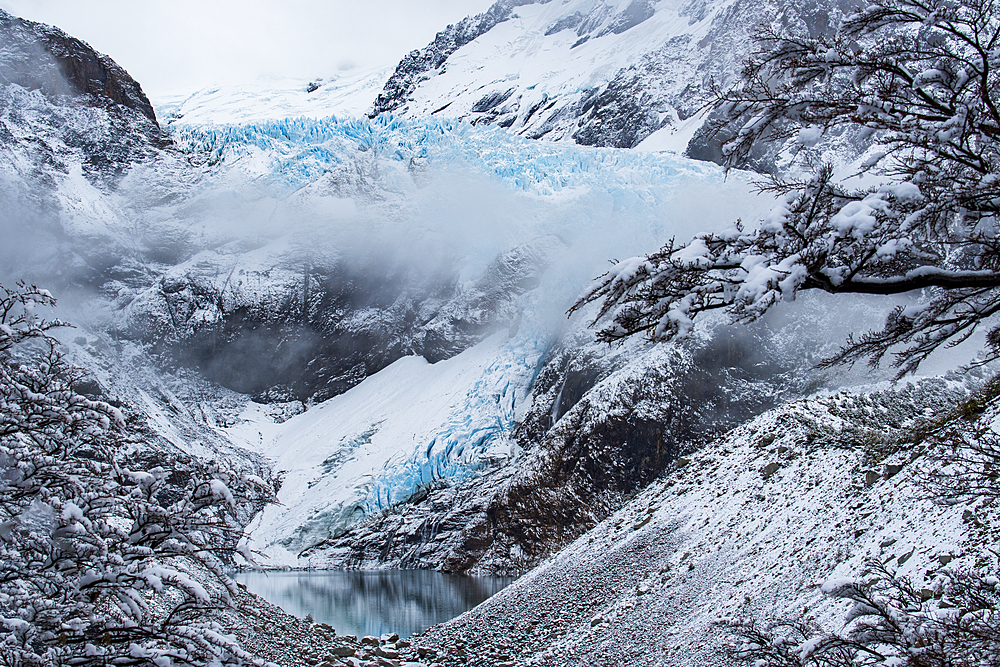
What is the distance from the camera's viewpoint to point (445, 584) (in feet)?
138

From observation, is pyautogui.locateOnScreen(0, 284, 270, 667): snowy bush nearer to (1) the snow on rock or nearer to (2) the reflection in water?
(2) the reflection in water

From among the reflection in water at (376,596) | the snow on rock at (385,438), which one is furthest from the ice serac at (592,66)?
the reflection in water at (376,596)

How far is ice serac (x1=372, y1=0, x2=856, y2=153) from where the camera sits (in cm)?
9181

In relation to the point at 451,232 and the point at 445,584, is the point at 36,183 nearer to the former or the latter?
the point at 451,232

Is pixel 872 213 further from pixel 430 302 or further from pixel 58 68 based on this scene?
pixel 58 68

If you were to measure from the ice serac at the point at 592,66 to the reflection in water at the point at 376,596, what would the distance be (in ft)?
169

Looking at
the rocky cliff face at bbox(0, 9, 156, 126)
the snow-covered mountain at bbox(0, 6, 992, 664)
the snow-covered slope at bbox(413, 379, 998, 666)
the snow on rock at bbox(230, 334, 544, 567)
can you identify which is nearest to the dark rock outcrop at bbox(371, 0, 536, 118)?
the snow-covered mountain at bbox(0, 6, 992, 664)

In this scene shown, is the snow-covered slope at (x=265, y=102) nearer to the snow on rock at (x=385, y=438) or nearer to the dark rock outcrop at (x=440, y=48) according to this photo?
the dark rock outcrop at (x=440, y=48)

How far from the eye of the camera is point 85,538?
4.04 metres

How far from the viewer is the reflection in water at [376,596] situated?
25.9 meters

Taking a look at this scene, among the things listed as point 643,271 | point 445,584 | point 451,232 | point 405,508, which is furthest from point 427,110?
point 643,271

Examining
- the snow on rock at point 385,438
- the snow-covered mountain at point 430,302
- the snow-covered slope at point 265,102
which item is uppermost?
the snow-covered slope at point 265,102

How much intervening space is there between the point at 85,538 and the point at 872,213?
4882 mm

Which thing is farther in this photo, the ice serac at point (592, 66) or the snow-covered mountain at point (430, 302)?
the ice serac at point (592, 66)
